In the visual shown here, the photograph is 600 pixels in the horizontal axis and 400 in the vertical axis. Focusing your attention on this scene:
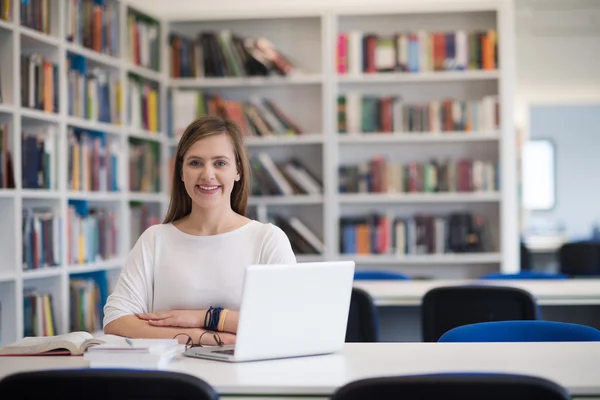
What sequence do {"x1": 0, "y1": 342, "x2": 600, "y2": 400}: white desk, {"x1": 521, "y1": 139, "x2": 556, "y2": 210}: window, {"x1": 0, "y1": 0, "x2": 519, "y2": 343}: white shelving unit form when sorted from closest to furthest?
{"x1": 0, "y1": 342, "x2": 600, "y2": 400}: white desk
{"x1": 0, "y1": 0, "x2": 519, "y2": 343}: white shelving unit
{"x1": 521, "y1": 139, "x2": 556, "y2": 210}: window

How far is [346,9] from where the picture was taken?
6320 mm

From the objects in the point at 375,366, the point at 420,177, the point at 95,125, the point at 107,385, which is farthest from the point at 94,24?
the point at 107,385

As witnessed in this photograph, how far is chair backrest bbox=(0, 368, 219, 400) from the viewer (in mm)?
1550

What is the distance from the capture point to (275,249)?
2.63 meters

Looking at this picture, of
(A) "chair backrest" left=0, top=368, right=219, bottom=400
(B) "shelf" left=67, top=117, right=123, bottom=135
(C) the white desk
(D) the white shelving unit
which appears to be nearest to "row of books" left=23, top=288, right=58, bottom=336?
(D) the white shelving unit

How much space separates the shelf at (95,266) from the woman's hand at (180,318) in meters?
2.65

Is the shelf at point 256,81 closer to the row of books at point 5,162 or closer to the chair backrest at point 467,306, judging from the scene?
the row of books at point 5,162

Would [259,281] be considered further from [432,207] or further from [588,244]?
[588,244]

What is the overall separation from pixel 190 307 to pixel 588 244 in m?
6.62

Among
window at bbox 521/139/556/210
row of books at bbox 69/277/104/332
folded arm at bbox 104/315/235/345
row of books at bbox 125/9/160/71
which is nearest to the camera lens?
folded arm at bbox 104/315/235/345

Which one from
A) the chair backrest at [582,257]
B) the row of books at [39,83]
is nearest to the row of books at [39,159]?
the row of books at [39,83]

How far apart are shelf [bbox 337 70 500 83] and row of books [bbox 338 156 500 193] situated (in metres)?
0.56

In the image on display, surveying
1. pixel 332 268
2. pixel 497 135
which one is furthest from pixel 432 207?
pixel 332 268

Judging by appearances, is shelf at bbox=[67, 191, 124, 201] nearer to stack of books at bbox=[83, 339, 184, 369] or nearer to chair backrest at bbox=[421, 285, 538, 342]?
chair backrest at bbox=[421, 285, 538, 342]
